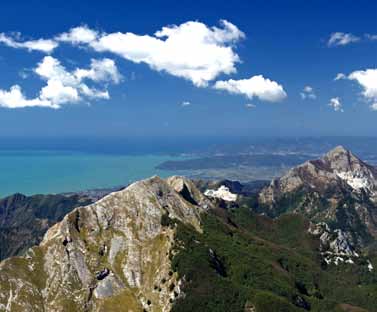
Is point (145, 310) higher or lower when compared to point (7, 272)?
lower

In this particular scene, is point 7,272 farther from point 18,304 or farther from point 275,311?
point 275,311

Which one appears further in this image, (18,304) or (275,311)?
(275,311)

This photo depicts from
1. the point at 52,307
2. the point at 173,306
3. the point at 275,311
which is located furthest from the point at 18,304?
the point at 275,311

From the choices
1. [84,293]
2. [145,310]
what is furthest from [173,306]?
[84,293]

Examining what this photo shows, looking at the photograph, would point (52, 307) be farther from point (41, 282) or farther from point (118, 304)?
point (118, 304)

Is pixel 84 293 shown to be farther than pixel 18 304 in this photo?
Yes

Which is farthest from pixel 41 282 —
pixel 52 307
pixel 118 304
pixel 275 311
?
pixel 275 311

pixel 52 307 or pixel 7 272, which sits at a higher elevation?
pixel 7 272
